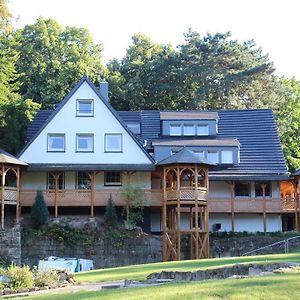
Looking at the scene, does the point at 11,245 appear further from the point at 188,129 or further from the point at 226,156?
the point at 188,129

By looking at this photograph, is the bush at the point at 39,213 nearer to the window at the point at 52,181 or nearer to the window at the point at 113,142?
the window at the point at 52,181

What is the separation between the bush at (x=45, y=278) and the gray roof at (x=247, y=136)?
2147 cm

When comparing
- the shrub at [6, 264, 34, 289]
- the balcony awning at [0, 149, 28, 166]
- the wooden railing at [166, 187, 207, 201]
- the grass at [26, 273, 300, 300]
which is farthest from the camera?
the wooden railing at [166, 187, 207, 201]

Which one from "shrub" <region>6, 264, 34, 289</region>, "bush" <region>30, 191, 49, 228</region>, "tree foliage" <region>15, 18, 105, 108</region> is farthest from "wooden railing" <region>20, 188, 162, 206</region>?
"tree foliage" <region>15, 18, 105, 108</region>

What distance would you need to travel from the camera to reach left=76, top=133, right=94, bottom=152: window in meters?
41.5

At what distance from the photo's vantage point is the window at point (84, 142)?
41.5 metres

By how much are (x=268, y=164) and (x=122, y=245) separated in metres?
11.9

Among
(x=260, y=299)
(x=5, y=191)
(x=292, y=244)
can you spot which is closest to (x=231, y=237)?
(x=292, y=244)

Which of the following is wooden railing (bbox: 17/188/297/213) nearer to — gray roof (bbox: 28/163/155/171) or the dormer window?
gray roof (bbox: 28/163/155/171)

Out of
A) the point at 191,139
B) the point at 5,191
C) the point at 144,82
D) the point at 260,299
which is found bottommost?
the point at 260,299

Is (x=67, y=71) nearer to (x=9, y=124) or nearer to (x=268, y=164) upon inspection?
(x=9, y=124)

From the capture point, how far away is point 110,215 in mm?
38469

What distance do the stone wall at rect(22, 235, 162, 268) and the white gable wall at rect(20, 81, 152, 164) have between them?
6.19m

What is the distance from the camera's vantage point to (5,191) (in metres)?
37.5
